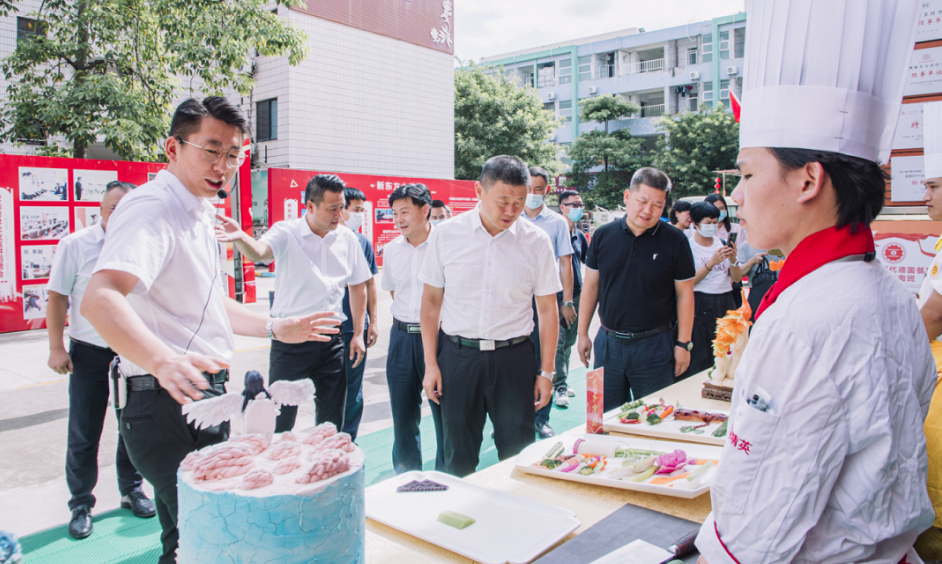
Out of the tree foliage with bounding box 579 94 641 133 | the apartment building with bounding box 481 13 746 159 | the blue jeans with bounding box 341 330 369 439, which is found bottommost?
the blue jeans with bounding box 341 330 369 439

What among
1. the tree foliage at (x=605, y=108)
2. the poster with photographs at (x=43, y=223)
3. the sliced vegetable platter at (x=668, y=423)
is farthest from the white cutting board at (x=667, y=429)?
the tree foliage at (x=605, y=108)

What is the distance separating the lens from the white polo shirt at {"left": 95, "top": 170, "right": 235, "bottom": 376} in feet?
5.32

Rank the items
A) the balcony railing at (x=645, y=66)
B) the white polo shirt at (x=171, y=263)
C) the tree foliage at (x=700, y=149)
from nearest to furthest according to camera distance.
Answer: the white polo shirt at (x=171, y=263) → the tree foliage at (x=700, y=149) → the balcony railing at (x=645, y=66)

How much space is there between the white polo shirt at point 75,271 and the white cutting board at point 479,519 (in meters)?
2.20

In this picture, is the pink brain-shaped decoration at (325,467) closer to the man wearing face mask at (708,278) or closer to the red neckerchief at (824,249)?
the red neckerchief at (824,249)

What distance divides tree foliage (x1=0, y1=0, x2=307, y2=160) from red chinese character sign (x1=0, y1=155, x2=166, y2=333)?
1.39 feet

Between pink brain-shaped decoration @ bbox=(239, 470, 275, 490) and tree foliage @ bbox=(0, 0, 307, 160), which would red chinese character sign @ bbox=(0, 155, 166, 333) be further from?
pink brain-shaped decoration @ bbox=(239, 470, 275, 490)

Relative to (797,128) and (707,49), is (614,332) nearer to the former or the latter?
(797,128)

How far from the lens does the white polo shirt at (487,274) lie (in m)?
2.84

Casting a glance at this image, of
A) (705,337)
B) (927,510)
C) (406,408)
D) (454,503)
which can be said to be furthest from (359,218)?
(927,510)

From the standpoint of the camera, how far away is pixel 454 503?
5.38 feet

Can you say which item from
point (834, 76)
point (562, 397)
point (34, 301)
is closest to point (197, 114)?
point (834, 76)

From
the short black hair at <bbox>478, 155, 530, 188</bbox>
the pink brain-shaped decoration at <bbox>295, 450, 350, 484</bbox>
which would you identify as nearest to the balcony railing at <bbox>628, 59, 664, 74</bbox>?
the short black hair at <bbox>478, 155, 530, 188</bbox>

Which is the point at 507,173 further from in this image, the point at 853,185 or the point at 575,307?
the point at 575,307
